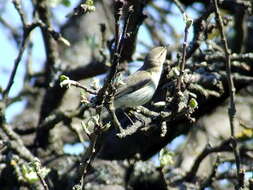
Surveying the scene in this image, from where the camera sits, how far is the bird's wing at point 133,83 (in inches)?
206

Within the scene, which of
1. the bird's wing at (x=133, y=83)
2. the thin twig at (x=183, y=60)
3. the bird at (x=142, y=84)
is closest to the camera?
the thin twig at (x=183, y=60)

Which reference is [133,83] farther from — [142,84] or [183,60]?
[183,60]

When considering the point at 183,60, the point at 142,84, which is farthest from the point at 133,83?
the point at 183,60

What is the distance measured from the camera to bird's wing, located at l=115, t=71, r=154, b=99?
5223mm

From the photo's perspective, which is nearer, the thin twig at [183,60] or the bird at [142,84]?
the thin twig at [183,60]

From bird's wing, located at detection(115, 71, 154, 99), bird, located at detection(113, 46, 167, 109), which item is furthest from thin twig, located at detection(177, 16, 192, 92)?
bird's wing, located at detection(115, 71, 154, 99)

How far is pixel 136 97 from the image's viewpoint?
512 cm

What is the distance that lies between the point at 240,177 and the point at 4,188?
2.84m

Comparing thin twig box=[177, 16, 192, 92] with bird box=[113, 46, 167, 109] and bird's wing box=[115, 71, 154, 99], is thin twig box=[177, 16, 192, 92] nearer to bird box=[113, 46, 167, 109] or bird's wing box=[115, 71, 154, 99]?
bird box=[113, 46, 167, 109]

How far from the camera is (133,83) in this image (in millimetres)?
5332

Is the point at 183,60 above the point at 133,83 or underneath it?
above

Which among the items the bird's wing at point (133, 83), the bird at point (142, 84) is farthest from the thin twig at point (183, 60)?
the bird's wing at point (133, 83)

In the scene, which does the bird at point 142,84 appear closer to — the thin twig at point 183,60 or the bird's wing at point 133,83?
the bird's wing at point 133,83

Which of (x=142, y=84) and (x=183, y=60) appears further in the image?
(x=142, y=84)
